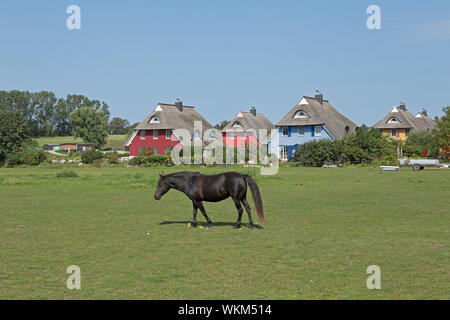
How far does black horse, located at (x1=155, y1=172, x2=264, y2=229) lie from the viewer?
14.2 m

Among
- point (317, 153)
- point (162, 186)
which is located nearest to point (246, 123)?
point (317, 153)

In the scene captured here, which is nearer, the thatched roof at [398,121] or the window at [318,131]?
the window at [318,131]

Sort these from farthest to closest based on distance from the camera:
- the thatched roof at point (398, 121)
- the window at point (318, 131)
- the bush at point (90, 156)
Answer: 1. the thatched roof at point (398, 121)
2. the window at point (318, 131)
3. the bush at point (90, 156)

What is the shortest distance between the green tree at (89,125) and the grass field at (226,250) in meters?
117

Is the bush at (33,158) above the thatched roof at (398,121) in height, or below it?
below

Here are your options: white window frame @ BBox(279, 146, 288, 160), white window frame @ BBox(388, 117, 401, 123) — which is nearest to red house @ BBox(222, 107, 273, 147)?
white window frame @ BBox(279, 146, 288, 160)

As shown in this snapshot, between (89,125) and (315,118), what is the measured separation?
3038 inches

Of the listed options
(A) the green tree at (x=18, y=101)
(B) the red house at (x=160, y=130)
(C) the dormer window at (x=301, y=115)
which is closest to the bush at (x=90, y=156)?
(B) the red house at (x=160, y=130)

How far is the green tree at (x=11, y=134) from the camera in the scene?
220 ft

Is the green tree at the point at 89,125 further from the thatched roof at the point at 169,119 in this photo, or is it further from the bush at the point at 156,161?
the bush at the point at 156,161

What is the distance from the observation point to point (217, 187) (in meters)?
14.6
